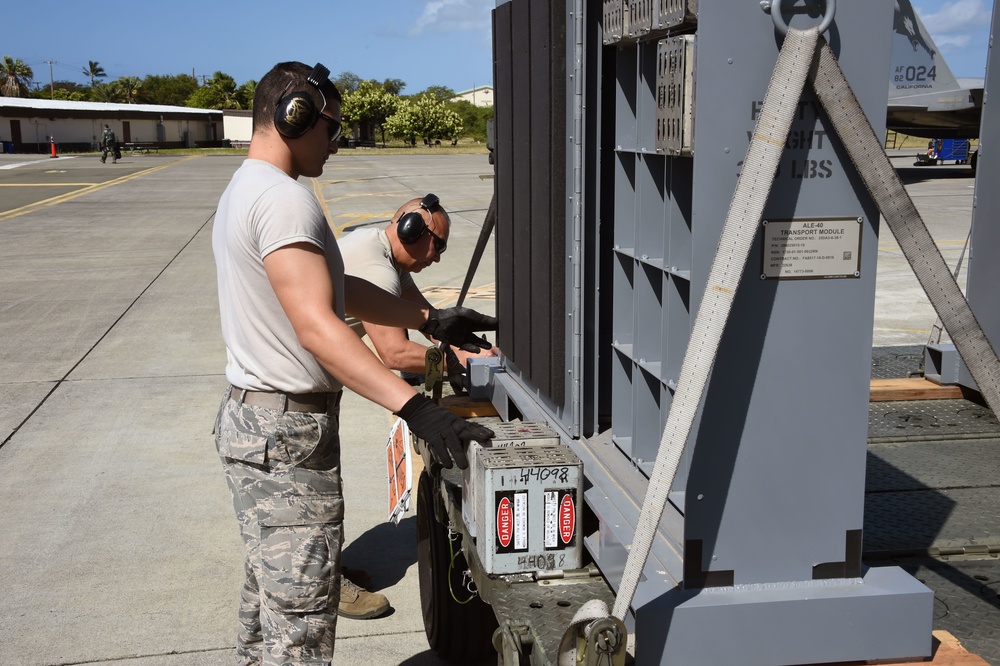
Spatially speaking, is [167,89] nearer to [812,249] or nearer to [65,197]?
[65,197]

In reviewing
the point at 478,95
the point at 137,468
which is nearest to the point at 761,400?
the point at 137,468

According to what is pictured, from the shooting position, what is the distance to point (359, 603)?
427cm

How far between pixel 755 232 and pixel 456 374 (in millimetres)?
2868

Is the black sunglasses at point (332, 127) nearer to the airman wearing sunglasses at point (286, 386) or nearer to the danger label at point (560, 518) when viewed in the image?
the airman wearing sunglasses at point (286, 386)

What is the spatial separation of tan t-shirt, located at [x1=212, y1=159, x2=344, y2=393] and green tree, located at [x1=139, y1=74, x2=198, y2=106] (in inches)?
4666

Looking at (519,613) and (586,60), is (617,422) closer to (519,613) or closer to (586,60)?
(519,613)

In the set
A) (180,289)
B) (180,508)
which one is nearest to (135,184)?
(180,289)

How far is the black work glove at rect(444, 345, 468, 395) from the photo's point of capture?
15.4 feet

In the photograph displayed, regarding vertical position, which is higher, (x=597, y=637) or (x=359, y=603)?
(x=597, y=637)

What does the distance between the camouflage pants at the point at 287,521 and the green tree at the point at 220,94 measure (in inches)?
3924

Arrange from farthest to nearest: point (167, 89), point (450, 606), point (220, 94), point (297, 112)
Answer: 1. point (167, 89)
2. point (220, 94)
3. point (450, 606)
4. point (297, 112)

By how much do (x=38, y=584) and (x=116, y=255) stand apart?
12.1m

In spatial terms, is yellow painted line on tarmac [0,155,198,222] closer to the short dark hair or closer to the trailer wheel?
the trailer wheel

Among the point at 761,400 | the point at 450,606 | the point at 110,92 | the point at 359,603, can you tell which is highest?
the point at 110,92
